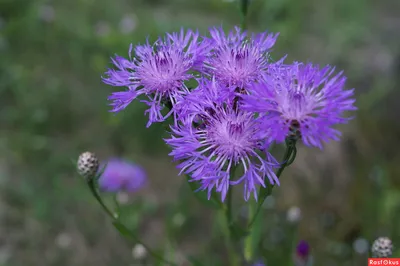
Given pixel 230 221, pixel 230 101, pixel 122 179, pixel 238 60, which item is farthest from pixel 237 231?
pixel 122 179

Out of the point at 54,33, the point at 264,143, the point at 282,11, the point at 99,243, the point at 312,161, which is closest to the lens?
the point at 264,143

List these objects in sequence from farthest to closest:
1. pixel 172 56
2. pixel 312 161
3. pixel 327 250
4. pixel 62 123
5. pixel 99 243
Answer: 1. pixel 62 123
2. pixel 312 161
3. pixel 99 243
4. pixel 327 250
5. pixel 172 56

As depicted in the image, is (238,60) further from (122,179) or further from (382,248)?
(122,179)

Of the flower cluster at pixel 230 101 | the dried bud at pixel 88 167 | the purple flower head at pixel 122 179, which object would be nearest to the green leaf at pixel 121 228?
the dried bud at pixel 88 167

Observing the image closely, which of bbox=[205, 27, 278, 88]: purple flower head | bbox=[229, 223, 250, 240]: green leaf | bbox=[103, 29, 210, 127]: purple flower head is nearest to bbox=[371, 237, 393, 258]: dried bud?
bbox=[229, 223, 250, 240]: green leaf

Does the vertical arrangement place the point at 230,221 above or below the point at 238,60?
below

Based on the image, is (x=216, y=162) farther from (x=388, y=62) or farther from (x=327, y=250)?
(x=388, y=62)

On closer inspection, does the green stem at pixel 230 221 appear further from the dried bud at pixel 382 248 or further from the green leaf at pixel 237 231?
the dried bud at pixel 382 248

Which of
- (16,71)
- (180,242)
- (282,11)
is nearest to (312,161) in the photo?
(180,242)

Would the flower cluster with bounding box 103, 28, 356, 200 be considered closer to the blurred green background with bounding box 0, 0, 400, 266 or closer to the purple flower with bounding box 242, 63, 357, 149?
the purple flower with bounding box 242, 63, 357, 149
